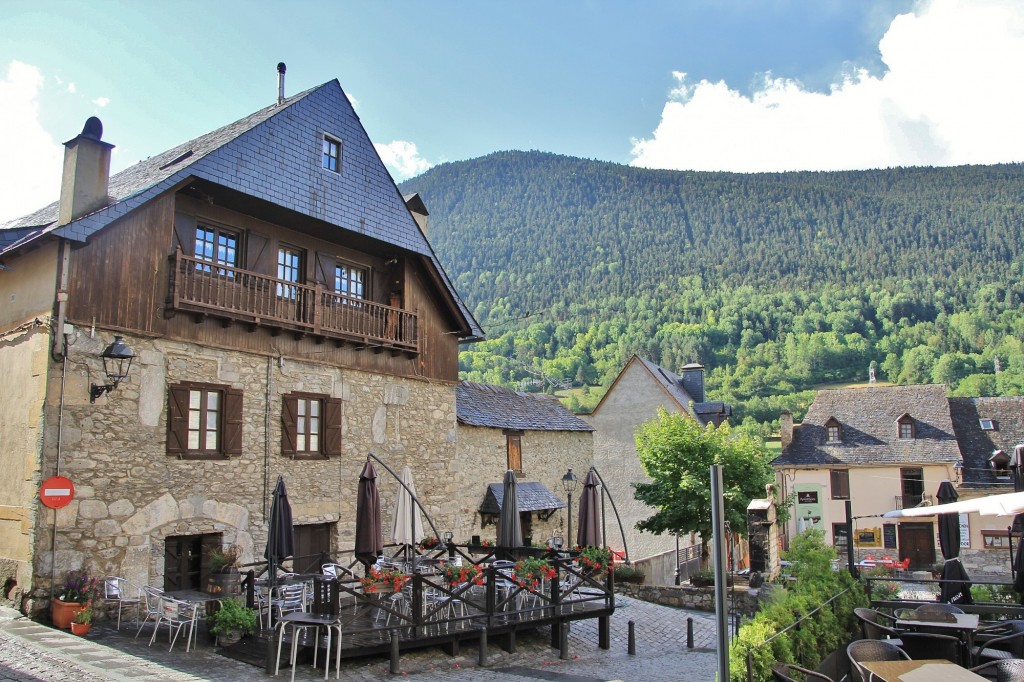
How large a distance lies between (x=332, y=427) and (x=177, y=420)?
3.77 metres

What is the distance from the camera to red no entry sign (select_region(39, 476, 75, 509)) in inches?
473

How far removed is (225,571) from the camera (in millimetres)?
13484

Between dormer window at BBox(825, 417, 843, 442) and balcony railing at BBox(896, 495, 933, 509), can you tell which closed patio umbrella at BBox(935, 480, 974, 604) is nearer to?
balcony railing at BBox(896, 495, 933, 509)

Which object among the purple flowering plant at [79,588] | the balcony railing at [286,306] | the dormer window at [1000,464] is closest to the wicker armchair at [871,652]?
the purple flowering plant at [79,588]

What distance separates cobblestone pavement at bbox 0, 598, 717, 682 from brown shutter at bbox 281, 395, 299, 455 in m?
4.59

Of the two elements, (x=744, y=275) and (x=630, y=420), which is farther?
(x=744, y=275)

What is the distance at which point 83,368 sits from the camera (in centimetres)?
1276

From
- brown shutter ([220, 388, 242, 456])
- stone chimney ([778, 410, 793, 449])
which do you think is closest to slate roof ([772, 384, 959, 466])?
stone chimney ([778, 410, 793, 449])

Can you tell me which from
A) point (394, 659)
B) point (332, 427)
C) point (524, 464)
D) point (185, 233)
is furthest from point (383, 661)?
point (524, 464)

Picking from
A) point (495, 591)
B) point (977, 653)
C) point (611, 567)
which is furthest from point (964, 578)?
point (495, 591)

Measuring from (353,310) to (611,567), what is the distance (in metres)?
7.98

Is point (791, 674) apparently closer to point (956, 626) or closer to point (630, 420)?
point (956, 626)

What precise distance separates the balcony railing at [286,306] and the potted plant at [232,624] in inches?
213

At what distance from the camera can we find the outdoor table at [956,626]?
10570 mm
